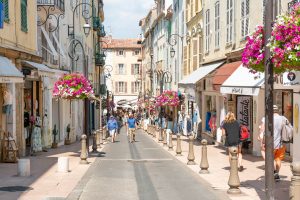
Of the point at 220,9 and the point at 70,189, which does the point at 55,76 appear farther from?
the point at 70,189

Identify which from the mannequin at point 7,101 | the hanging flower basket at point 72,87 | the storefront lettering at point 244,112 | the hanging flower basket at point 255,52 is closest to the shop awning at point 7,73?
the mannequin at point 7,101

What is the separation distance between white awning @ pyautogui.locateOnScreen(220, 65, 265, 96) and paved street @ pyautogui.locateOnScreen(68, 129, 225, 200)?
278 cm


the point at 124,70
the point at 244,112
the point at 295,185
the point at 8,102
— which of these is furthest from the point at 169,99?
the point at 124,70

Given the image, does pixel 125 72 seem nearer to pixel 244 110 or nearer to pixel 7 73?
pixel 244 110

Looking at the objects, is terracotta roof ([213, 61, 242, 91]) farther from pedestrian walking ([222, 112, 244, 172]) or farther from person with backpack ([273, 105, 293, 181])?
person with backpack ([273, 105, 293, 181])

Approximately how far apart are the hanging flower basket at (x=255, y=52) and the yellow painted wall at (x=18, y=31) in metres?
9.67

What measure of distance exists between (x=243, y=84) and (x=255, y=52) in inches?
273

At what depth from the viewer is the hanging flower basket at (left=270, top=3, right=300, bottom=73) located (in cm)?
840

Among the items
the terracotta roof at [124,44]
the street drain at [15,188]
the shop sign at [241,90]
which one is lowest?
the street drain at [15,188]

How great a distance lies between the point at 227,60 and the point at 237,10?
2297mm

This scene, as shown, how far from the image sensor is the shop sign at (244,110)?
21.4 meters

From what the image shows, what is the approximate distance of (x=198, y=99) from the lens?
31.9 meters

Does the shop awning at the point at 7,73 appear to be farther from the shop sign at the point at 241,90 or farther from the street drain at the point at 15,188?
the shop sign at the point at 241,90

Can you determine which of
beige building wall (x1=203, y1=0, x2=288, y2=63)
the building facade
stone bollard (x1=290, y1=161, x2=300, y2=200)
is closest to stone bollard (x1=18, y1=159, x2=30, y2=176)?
stone bollard (x1=290, y1=161, x2=300, y2=200)
